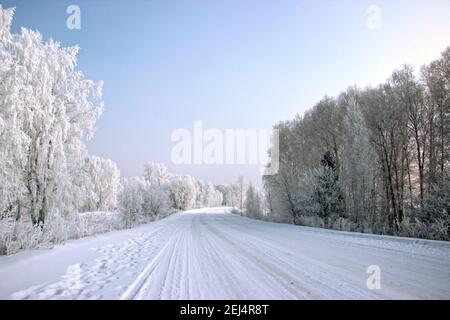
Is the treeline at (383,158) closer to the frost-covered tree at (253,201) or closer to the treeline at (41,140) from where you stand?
the treeline at (41,140)

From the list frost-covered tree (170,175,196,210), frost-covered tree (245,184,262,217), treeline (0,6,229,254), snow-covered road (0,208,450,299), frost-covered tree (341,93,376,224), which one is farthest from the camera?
frost-covered tree (170,175,196,210)

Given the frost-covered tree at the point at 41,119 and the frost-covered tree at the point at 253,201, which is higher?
the frost-covered tree at the point at 41,119

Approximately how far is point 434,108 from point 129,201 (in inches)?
1210

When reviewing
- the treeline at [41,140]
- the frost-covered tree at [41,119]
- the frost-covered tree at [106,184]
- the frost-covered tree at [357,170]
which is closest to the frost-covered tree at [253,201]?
the frost-covered tree at [357,170]

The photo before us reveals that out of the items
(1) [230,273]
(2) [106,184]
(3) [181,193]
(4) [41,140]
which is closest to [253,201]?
(2) [106,184]

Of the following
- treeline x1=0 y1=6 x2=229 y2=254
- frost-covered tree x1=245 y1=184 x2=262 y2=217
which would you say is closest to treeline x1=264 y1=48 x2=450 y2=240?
treeline x1=0 y1=6 x2=229 y2=254

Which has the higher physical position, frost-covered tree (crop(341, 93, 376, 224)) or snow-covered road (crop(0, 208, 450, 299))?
frost-covered tree (crop(341, 93, 376, 224))

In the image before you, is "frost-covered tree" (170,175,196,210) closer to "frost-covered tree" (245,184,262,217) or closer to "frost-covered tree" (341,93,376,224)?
"frost-covered tree" (245,184,262,217)

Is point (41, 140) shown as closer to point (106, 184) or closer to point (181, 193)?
point (106, 184)

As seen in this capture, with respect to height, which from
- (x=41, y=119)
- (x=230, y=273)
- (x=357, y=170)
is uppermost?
(x=41, y=119)

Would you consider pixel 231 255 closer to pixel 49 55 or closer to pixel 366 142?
pixel 49 55

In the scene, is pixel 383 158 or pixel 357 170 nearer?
pixel 357 170
